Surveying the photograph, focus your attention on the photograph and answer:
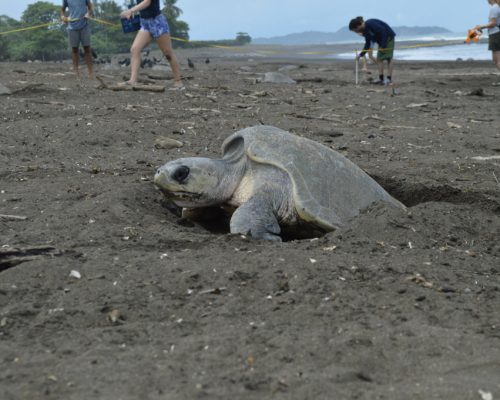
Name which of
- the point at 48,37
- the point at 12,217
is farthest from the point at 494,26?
the point at 48,37

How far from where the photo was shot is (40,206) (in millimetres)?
3383

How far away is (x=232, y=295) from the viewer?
7.38ft

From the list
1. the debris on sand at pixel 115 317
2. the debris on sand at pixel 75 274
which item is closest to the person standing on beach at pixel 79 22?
the debris on sand at pixel 75 274

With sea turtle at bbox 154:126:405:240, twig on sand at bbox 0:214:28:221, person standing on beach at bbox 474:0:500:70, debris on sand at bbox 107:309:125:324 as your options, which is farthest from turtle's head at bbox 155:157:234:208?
person standing on beach at bbox 474:0:500:70

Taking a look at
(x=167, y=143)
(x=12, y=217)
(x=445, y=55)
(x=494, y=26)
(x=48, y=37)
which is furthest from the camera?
(x=445, y=55)

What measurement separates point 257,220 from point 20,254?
1.19 m

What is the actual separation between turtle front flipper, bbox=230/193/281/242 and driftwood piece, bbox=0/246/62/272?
91 centimetres

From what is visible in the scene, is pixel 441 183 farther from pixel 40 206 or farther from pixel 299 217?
pixel 40 206

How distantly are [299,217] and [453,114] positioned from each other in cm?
516

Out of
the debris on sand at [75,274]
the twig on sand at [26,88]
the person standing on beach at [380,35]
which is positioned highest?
the person standing on beach at [380,35]

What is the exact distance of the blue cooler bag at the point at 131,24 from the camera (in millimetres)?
8287

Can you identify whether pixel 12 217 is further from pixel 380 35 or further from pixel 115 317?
pixel 380 35

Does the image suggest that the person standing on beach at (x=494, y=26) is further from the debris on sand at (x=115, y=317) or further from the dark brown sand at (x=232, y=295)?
the debris on sand at (x=115, y=317)

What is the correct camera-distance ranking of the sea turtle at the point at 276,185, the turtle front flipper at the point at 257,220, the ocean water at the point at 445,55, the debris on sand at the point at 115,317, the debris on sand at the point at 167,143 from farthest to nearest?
the ocean water at the point at 445,55 → the debris on sand at the point at 167,143 → the sea turtle at the point at 276,185 → the turtle front flipper at the point at 257,220 → the debris on sand at the point at 115,317
